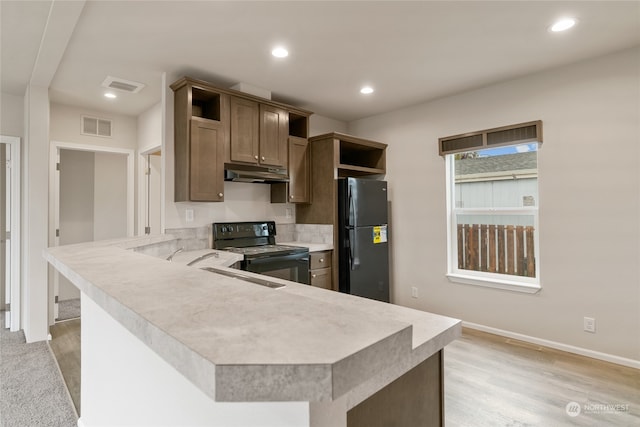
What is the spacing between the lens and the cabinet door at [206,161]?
2990mm

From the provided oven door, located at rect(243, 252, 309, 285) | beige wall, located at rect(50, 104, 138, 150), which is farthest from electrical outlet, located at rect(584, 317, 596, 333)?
beige wall, located at rect(50, 104, 138, 150)

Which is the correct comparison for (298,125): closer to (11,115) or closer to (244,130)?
(244,130)

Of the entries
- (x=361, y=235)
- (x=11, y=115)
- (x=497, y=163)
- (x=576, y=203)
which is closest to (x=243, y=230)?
(x=361, y=235)

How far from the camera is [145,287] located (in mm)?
825

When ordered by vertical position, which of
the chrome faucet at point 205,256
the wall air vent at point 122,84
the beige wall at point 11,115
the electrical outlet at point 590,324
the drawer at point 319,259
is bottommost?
the electrical outlet at point 590,324

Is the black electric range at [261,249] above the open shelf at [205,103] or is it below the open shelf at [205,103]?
below

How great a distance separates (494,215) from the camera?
353cm

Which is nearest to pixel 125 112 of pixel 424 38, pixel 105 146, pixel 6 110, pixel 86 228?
pixel 105 146

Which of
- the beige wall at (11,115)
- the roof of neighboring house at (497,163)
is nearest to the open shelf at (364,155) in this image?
the roof of neighboring house at (497,163)

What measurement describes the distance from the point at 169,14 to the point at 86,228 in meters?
4.02

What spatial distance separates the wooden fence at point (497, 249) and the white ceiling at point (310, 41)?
150cm

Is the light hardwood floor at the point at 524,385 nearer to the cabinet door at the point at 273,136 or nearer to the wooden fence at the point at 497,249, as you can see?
the wooden fence at the point at 497,249

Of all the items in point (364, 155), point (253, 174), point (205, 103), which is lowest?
point (253, 174)

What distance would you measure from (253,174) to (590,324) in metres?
3.26
